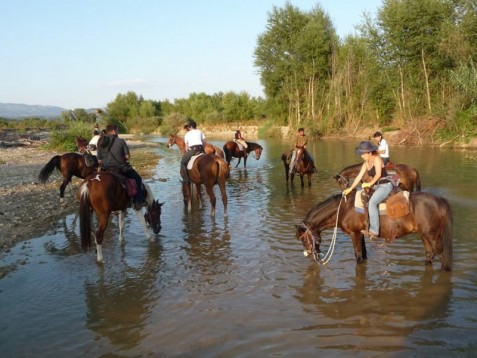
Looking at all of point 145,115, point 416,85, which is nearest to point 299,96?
point 416,85

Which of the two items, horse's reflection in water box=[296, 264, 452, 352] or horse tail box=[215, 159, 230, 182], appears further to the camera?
horse tail box=[215, 159, 230, 182]

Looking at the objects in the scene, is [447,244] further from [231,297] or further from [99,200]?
[99,200]

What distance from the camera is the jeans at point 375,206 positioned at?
638 cm

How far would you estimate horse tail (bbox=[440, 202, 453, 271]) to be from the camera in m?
6.16

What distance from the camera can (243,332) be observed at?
501 centimetres

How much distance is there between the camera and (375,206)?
6391 mm

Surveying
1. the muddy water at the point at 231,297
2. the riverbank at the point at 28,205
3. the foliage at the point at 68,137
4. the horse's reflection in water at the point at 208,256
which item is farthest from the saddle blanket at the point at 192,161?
the foliage at the point at 68,137

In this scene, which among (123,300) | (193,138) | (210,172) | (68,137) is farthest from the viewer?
(68,137)

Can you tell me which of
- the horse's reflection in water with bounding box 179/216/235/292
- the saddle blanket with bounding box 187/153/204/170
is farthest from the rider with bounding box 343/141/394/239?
the saddle blanket with bounding box 187/153/204/170

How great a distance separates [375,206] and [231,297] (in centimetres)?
263

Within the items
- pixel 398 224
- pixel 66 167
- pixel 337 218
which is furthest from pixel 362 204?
pixel 66 167

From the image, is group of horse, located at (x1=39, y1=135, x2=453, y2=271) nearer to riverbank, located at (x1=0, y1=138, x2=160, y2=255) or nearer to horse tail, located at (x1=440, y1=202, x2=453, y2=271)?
horse tail, located at (x1=440, y1=202, x2=453, y2=271)

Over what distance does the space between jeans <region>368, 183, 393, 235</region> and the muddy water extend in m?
0.84

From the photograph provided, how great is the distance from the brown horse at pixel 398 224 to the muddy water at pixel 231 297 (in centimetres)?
42
